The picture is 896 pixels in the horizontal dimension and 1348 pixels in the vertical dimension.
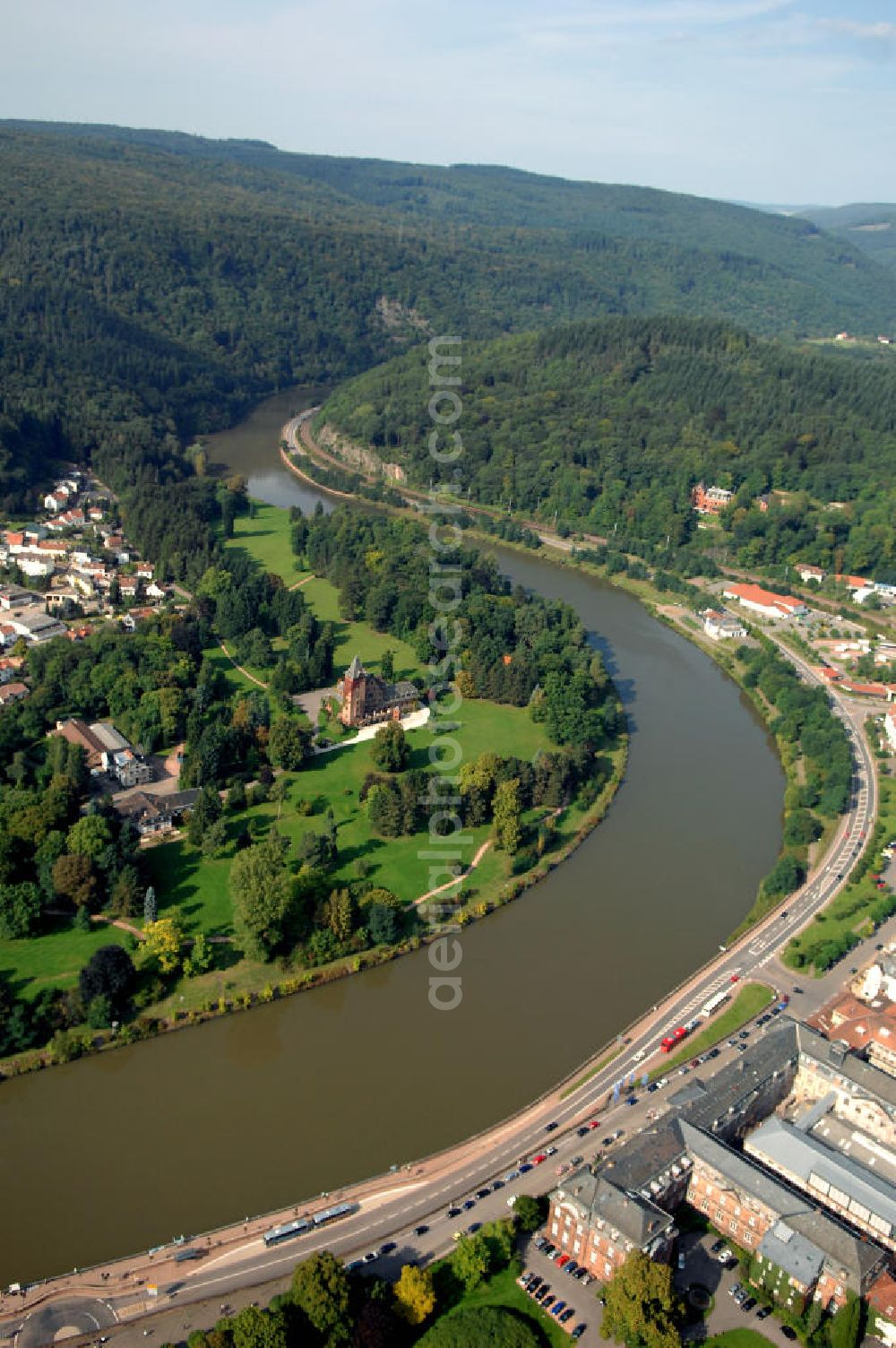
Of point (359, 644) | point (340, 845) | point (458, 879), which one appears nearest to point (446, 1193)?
point (458, 879)

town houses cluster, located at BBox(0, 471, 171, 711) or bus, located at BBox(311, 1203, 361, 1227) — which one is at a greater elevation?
town houses cluster, located at BBox(0, 471, 171, 711)

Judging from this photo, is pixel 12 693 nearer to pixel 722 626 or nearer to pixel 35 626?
pixel 35 626

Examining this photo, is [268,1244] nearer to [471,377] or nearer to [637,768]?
[637,768]

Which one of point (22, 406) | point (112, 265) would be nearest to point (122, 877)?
point (22, 406)

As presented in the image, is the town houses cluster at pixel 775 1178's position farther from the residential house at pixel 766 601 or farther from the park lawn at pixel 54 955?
the residential house at pixel 766 601

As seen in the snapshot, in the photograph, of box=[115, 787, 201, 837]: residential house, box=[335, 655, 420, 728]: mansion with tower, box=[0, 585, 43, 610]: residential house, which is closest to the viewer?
box=[115, 787, 201, 837]: residential house

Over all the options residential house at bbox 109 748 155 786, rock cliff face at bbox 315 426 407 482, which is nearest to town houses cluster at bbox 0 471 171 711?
residential house at bbox 109 748 155 786

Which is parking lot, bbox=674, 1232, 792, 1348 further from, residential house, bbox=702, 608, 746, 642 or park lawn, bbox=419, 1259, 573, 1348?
residential house, bbox=702, 608, 746, 642
